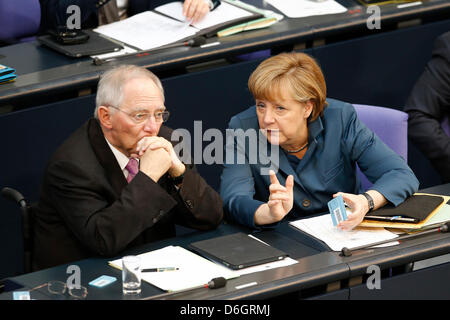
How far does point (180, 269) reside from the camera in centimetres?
279

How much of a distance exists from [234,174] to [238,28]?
4.19 feet

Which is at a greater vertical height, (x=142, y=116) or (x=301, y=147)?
(x=142, y=116)

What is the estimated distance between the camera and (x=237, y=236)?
3.06m

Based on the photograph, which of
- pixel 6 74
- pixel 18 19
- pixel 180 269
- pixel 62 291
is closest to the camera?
pixel 62 291

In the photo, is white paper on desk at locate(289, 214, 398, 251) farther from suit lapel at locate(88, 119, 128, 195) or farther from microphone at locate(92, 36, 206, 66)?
microphone at locate(92, 36, 206, 66)

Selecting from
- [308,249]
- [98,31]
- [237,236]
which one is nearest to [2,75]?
[98,31]

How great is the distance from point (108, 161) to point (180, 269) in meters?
0.52

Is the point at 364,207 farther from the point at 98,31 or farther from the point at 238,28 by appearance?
the point at 98,31

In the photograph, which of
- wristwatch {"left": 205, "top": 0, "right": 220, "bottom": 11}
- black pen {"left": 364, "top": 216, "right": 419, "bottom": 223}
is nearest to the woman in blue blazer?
black pen {"left": 364, "top": 216, "right": 419, "bottom": 223}

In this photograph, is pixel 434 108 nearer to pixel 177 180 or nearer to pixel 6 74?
pixel 177 180

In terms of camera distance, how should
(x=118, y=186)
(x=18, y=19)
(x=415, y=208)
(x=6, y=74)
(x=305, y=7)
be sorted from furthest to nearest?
(x=305, y=7) → (x=18, y=19) → (x=6, y=74) → (x=415, y=208) → (x=118, y=186)

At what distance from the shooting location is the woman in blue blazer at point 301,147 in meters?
3.37

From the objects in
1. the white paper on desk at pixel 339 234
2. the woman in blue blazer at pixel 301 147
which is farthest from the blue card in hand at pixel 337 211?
the woman in blue blazer at pixel 301 147

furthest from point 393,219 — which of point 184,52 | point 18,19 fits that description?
point 18,19
